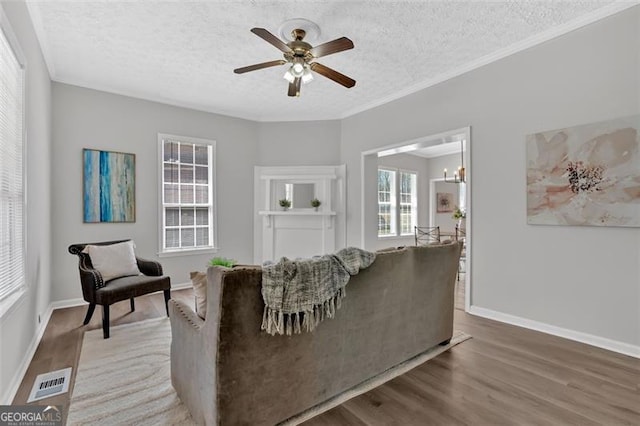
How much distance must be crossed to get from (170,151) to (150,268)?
2.08 m

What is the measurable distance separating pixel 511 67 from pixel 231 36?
9.60 ft

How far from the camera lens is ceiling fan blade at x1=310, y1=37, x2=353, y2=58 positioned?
2436 millimetres

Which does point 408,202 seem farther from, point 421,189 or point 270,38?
point 270,38

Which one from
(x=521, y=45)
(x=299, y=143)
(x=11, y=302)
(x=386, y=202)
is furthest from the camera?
(x=386, y=202)

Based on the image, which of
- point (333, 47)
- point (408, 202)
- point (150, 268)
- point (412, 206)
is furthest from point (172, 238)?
point (412, 206)

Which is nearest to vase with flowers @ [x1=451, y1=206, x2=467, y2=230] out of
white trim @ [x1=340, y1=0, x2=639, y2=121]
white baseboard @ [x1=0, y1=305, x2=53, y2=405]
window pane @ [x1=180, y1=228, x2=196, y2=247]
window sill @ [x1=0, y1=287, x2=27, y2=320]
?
white trim @ [x1=340, y1=0, x2=639, y2=121]

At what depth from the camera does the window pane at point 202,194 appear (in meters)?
5.21

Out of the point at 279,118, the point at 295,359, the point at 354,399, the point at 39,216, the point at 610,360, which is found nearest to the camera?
the point at 295,359

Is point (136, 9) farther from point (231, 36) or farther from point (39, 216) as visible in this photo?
point (39, 216)

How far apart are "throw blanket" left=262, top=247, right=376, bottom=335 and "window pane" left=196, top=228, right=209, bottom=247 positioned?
3.92 m

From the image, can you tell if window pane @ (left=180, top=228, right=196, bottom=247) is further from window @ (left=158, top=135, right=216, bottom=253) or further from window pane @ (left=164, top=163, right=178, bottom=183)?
window pane @ (left=164, top=163, right=178, bottom=183)

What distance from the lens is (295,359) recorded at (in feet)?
5.81

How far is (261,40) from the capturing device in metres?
3.20

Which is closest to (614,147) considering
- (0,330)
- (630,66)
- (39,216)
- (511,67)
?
(630,66)
